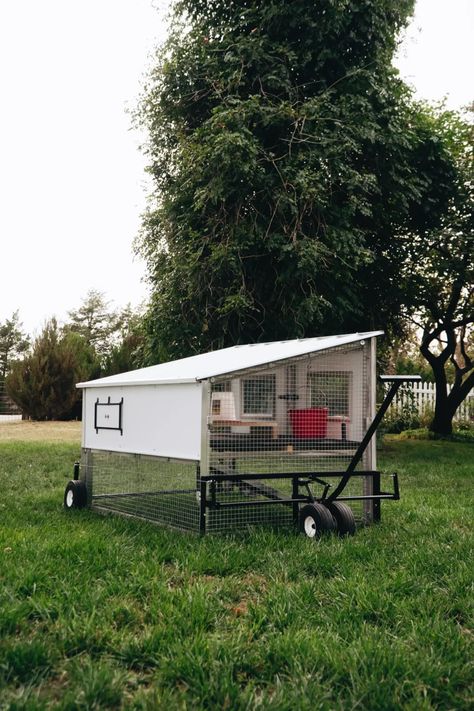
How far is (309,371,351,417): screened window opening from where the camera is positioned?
20.6 feet

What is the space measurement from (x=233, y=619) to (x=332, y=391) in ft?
10.3

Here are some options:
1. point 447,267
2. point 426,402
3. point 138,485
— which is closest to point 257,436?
point 138,485

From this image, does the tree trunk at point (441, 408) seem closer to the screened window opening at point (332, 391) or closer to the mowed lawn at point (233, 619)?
the screened window opening at point (332, 391)

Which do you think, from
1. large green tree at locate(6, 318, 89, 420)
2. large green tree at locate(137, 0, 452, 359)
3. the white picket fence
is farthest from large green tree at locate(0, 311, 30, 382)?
large green tree at locate(137, 0, 452, 359)

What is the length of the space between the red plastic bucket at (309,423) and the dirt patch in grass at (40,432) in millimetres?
12728

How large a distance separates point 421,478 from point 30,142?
1133cm

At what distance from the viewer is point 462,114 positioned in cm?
1753

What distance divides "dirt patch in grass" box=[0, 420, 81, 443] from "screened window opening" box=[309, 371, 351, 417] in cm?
1266

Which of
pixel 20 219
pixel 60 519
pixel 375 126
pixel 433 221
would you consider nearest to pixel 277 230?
pixel 375 126

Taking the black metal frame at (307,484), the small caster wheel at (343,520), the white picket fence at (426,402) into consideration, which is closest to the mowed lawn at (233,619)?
the small caster wheel at (343,520)

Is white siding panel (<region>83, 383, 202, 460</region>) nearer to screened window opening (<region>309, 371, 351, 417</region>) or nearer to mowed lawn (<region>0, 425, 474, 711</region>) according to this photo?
mowed lawn (<region>0, 425, 474, 711</region>)

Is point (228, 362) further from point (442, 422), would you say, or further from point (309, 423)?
point (442, 422)

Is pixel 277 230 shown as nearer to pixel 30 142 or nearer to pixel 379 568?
pixel 30 142

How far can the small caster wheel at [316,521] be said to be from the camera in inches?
213
